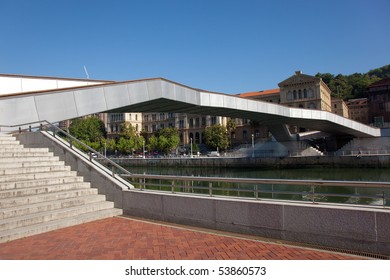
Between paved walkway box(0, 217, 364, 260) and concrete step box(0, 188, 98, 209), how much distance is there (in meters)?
1.38

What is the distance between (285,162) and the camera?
2068 inches

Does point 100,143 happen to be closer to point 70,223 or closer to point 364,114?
point 364,114

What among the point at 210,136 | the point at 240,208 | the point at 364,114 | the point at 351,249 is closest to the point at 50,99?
the point at 240,208

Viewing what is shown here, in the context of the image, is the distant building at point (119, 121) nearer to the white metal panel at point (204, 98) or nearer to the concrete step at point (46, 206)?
the white metal panel at point (204, 98)

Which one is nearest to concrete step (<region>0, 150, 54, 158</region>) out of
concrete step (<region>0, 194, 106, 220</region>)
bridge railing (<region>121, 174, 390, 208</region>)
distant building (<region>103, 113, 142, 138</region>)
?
concrete step (<region>0, 194, 106, 220</region>)

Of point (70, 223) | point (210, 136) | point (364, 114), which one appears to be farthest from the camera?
point (364, 114)

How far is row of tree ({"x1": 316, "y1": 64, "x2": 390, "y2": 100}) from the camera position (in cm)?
11688

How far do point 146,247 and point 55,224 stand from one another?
251 centimetres

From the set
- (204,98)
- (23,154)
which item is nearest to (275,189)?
(23,154)

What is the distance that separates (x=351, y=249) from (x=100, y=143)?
104 meters

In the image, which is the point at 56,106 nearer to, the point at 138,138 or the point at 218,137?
the point at 218,137

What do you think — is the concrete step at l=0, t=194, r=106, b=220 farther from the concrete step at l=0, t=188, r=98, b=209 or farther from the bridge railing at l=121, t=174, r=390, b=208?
the bridge railing at l=121, t=174, r=390, b=208

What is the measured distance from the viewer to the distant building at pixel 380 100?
7962 cm

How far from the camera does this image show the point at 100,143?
4090 inches
